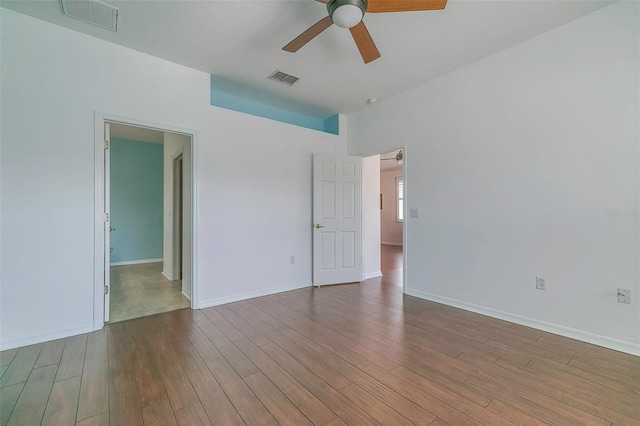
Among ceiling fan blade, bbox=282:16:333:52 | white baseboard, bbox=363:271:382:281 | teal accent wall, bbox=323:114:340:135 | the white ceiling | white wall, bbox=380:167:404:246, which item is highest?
the white ceiling

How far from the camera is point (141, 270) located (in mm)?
5535

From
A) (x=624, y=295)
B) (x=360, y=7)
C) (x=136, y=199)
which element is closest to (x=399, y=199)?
(x=624, y=295)

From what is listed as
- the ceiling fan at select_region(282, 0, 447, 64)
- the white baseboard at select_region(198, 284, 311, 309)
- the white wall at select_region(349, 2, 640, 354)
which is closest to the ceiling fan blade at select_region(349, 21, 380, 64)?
the ceiling fan at select_region(282, 0, 447, 64)

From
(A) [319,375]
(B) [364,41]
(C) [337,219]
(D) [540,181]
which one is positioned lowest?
(A) [319,375]

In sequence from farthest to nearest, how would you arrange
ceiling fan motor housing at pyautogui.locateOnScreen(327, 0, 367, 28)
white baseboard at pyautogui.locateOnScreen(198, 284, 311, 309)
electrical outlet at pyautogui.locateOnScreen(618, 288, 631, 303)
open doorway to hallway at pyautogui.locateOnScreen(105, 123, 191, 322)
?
open doorway to hallway at pyautogui.locateOnScreen(105, 123, 191, 322) → white baseboard at pyautogui.locateOnScreen(198, 284, 311, 309) → electrical outlet at pyautogui.locateOnScreen(618, 288, 631, 303) → ceiling fan motor housing at pyautogui.locateOnScreen(327, 0, 367, 28)

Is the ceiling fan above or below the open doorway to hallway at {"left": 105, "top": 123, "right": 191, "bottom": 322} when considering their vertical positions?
above

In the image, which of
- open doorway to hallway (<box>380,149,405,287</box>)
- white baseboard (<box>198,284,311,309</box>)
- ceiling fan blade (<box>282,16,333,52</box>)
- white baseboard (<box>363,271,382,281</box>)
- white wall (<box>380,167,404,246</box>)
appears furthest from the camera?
white wall (<box>380,167,404,246</box>)

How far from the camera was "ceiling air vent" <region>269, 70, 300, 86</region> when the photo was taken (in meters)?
3.44

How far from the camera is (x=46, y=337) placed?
2514 millimetres

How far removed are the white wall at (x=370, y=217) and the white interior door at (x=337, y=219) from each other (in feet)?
0.70

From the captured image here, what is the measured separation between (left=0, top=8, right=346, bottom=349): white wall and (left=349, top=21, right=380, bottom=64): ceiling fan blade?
78.3 inches

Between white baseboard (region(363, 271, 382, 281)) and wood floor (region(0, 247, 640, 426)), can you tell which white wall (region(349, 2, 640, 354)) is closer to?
wood floor (region(0, 247, 640, 426))

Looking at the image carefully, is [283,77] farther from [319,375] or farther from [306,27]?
[319,375]

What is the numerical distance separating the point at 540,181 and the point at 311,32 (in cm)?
258
